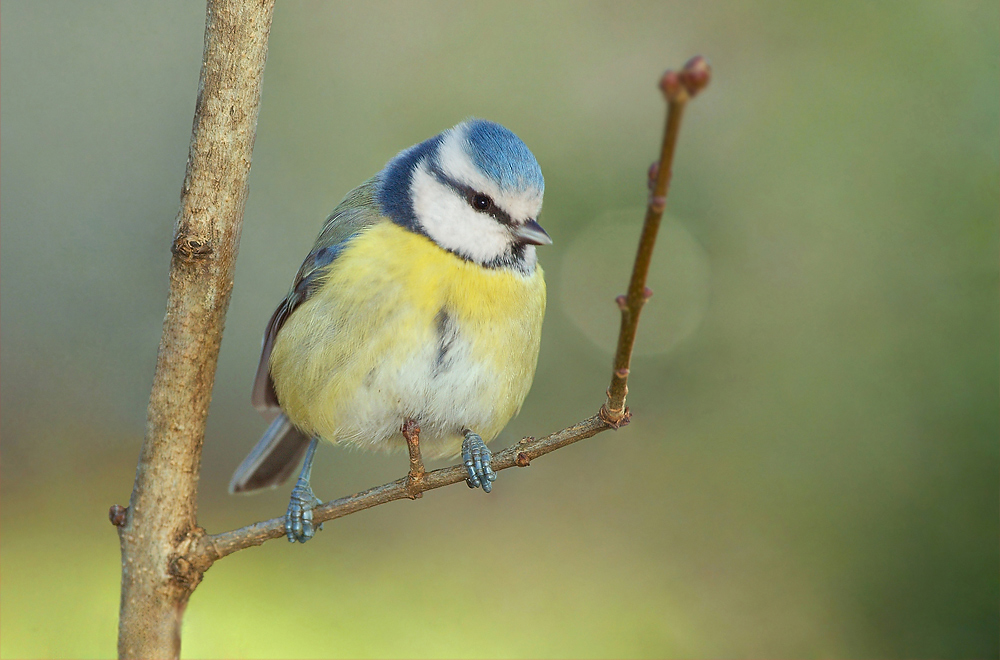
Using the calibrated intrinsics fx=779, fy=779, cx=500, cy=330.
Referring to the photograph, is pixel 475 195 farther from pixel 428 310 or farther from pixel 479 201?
pixel 428 310

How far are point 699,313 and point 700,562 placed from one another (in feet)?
2.87

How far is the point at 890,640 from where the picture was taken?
242 centimetres

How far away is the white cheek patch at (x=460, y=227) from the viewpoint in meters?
1.43

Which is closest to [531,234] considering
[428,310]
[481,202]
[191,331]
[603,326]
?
[481,202]

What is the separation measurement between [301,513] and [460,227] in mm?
612

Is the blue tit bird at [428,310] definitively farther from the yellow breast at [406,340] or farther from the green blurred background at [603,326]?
the green blurred background at [603,326]

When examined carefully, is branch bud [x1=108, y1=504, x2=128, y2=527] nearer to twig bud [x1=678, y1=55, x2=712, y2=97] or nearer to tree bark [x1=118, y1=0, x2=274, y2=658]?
tree bark [x1=118, y1=0, x2=274, y2=658]

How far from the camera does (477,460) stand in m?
1.47

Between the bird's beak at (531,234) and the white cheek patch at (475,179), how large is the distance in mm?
13

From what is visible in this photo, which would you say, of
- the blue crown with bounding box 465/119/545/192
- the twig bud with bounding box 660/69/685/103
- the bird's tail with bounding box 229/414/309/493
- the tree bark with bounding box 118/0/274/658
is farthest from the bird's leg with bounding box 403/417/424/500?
the twig bud with bounding box 660/69/685/103

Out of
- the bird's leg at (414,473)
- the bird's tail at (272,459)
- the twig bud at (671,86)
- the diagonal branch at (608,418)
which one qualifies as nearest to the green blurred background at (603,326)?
the bird's tail at (272,459)

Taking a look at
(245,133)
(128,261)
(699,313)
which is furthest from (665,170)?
(128,261)

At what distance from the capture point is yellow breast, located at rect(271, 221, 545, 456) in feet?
4.59

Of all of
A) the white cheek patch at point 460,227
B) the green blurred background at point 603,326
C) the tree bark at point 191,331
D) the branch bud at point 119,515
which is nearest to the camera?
the tree bark at point 191,331
